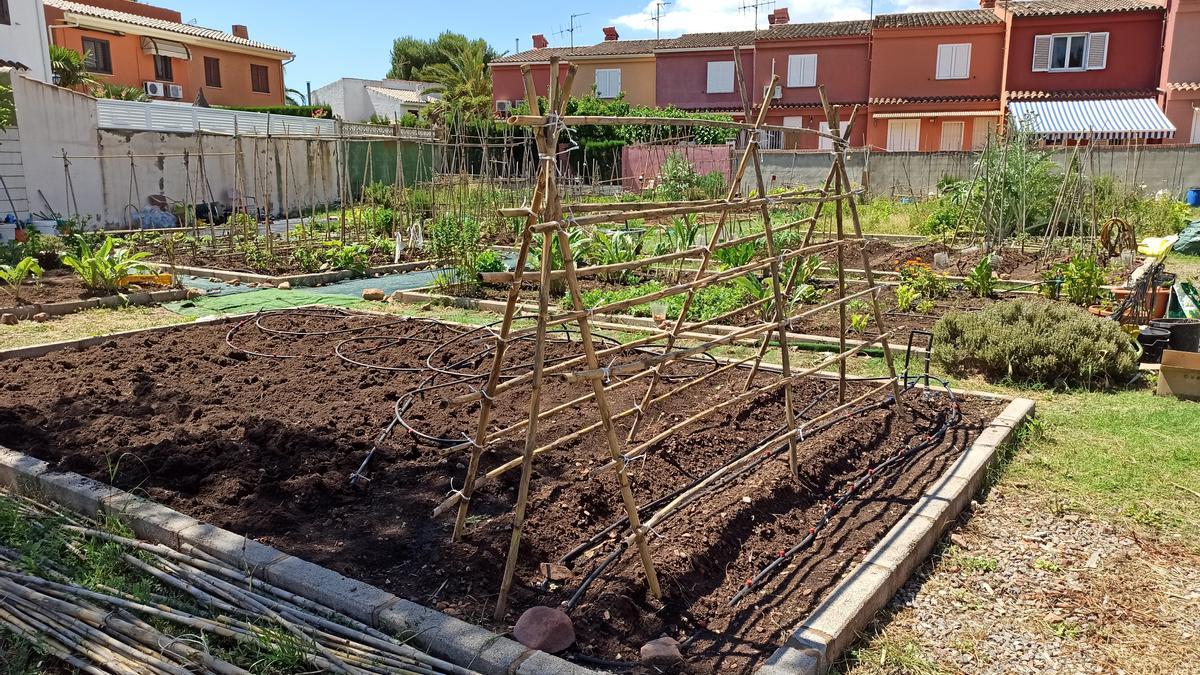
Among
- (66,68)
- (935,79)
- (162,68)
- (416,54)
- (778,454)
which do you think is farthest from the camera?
(416,54)

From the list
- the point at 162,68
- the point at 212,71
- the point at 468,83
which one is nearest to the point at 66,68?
the point at 162,68

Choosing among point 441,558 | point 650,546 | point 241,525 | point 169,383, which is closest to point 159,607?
point 241,525

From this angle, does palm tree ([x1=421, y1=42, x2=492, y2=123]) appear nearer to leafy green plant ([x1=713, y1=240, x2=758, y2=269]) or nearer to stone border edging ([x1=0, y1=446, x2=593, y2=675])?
leafy green plant ([x1=713, y1=240, x2=758, y2=269])

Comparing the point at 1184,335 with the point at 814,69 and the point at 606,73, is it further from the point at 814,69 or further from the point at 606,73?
the point at 606,73

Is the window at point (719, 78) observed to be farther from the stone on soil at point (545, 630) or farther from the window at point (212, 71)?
the stone on soil at point (545, 630)

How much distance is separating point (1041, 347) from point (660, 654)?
4462mm

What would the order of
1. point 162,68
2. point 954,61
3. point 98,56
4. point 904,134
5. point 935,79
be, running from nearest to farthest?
point 98,56 → point 954,61 → point 935,79 → point 904,134 → point 162,68

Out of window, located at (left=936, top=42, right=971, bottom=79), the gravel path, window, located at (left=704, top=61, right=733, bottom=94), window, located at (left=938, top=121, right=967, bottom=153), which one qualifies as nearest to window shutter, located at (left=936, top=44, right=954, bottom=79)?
window, located at (left=936, top=42, right=971, bottom=79)

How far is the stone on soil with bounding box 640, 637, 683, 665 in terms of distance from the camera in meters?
2.75

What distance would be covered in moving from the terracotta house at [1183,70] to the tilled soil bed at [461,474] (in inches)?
1066

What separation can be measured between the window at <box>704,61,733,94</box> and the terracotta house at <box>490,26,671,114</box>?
322cm

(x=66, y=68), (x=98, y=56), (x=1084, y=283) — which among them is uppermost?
(x=98, y=56)

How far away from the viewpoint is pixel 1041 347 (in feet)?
19.5

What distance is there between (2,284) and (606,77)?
32.1 metres
